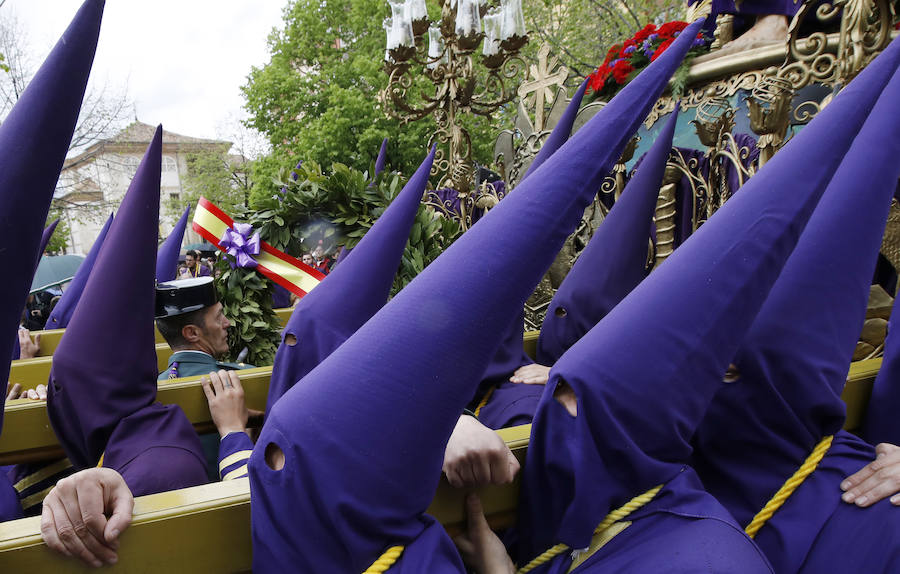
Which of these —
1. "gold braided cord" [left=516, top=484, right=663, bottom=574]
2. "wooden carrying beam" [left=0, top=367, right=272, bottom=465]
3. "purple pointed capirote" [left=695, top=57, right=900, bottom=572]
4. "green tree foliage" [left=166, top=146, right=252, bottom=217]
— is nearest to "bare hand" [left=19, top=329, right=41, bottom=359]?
"wooden carrying beam" [left=0, top=367, right=272, bottom=465]

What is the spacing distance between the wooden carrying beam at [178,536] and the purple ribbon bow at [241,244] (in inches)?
89.7

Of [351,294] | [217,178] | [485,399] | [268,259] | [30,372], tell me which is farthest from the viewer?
[217,178]

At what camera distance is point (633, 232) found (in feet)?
8.11

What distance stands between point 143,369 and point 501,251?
157 cm

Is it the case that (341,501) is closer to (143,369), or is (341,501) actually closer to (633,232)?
(143,369)

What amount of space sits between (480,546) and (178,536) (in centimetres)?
69

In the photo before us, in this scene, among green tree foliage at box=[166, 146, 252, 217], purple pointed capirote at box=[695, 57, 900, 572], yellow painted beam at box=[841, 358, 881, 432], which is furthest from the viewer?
green tree foliage at box=[166, 146, 252, 217]

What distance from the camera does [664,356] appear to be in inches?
46.3

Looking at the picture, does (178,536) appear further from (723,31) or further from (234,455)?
(723,31)

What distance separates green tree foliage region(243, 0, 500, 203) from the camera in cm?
1545

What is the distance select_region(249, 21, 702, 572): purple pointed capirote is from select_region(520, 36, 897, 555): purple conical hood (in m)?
0.26

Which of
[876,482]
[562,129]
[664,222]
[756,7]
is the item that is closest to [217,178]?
[756,7]

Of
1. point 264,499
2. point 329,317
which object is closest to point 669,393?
point 264,499

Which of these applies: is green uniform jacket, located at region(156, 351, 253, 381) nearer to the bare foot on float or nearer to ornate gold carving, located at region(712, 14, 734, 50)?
the bare foot on float
